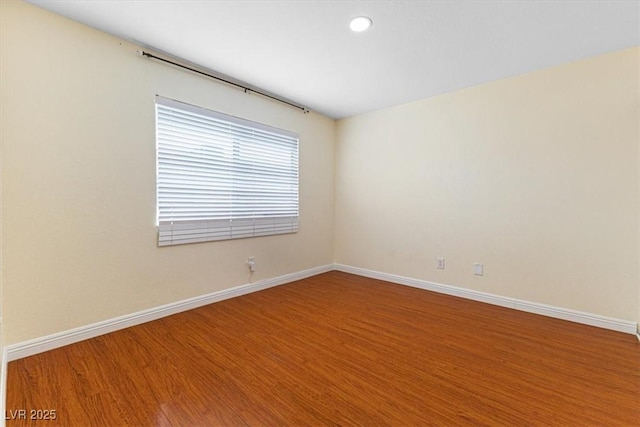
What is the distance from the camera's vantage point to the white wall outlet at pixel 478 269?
302 cm

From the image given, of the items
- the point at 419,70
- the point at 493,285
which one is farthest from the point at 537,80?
the point at 493,285

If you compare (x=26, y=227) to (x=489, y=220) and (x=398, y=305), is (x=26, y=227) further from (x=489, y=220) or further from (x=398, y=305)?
(x=489, y=220)

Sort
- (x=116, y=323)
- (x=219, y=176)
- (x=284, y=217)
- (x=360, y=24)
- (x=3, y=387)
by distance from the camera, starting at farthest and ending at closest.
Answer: (x=284, y=217) → (x=219, y=176) → (x=116, y=323) → (x=360, y=24) → (x=3, y=387)

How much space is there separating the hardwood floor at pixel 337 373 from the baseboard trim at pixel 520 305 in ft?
0.35

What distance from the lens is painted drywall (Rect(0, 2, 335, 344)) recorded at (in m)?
1.83

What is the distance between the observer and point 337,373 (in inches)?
67.5

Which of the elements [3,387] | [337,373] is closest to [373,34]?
[337,373]

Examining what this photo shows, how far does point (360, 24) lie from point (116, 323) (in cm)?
301

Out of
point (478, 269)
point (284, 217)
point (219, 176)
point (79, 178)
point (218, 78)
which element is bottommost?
point (478, 269)

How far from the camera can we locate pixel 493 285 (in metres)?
2.94

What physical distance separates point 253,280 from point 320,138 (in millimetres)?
2239

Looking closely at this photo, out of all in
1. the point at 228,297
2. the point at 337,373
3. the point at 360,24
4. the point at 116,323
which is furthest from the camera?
the point at 228,297

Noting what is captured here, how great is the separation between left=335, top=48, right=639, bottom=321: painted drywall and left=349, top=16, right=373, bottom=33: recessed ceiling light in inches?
64.6

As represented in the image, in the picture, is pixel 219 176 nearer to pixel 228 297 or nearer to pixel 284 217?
pixel 284 217
